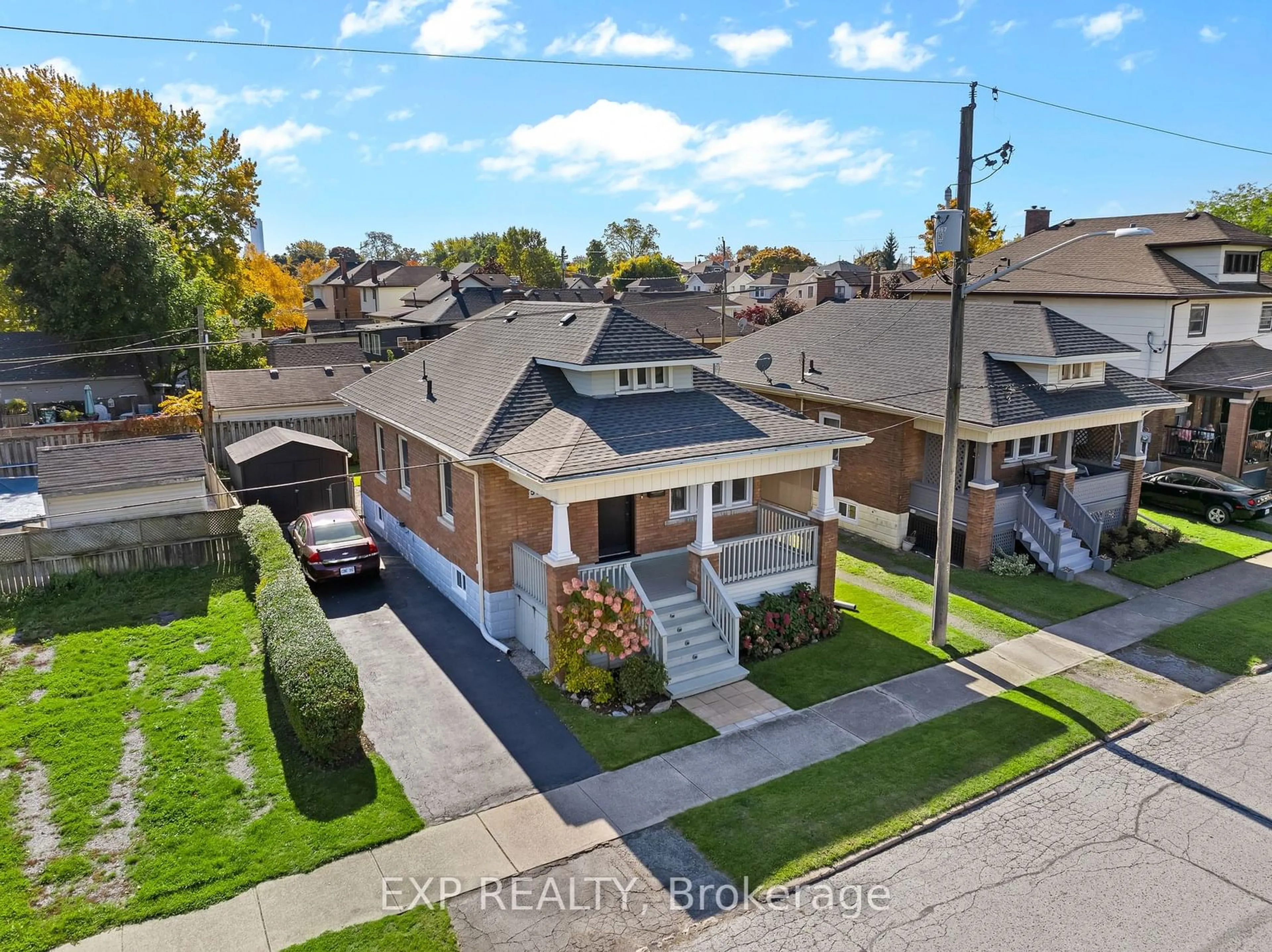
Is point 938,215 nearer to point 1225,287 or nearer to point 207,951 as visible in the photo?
point 207,951

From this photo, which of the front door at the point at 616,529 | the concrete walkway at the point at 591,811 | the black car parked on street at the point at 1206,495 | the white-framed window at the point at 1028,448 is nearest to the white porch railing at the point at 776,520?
the front door at the point at 616,529

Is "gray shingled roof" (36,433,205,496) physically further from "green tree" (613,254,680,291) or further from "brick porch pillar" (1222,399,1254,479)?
"green tree" (613,254,680,291)

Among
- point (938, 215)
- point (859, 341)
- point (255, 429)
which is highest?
point (938, 215)

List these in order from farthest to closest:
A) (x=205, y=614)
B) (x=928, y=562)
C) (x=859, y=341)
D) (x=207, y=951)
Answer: (x=859, y=341) < (x=928, y=562) < (x=205, y=614) < (x=207, y=951)

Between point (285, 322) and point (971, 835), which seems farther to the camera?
point (285, 322)

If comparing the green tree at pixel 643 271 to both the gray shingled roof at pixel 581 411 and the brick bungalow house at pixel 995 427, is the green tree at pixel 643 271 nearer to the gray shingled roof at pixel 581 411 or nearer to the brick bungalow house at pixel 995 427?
the brick bungalow house at pixel 995 427

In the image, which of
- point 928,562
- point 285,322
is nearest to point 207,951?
point 928,562

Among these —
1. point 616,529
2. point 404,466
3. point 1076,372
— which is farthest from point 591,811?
point 1076,372
